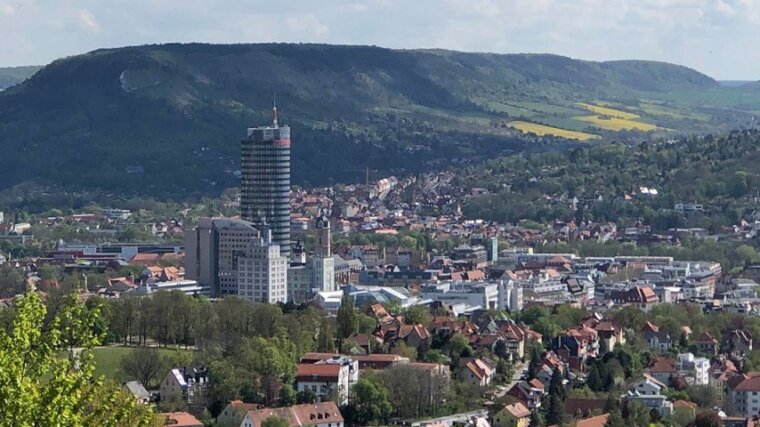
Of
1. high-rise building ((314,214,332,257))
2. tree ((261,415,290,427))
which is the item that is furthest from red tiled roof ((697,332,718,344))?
high-rise building ((314,214,332,257))

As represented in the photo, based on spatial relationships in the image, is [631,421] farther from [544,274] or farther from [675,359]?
[544,274]

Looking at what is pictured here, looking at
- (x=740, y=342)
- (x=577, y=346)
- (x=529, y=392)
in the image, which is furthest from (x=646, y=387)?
(x=740, y=342)

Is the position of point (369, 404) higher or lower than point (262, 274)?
lower

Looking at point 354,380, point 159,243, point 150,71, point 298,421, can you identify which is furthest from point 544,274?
point 150,71

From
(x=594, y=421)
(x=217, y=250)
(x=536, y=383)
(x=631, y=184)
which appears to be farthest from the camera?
(x=631, y=184)

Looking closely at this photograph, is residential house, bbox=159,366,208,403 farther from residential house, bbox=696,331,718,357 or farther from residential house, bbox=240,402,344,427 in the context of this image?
residential house, bbox=696,331,718,357

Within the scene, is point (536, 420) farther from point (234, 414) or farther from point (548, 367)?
point (548, 367)

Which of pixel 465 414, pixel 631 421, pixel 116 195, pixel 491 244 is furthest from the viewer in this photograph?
pixel 116 195
